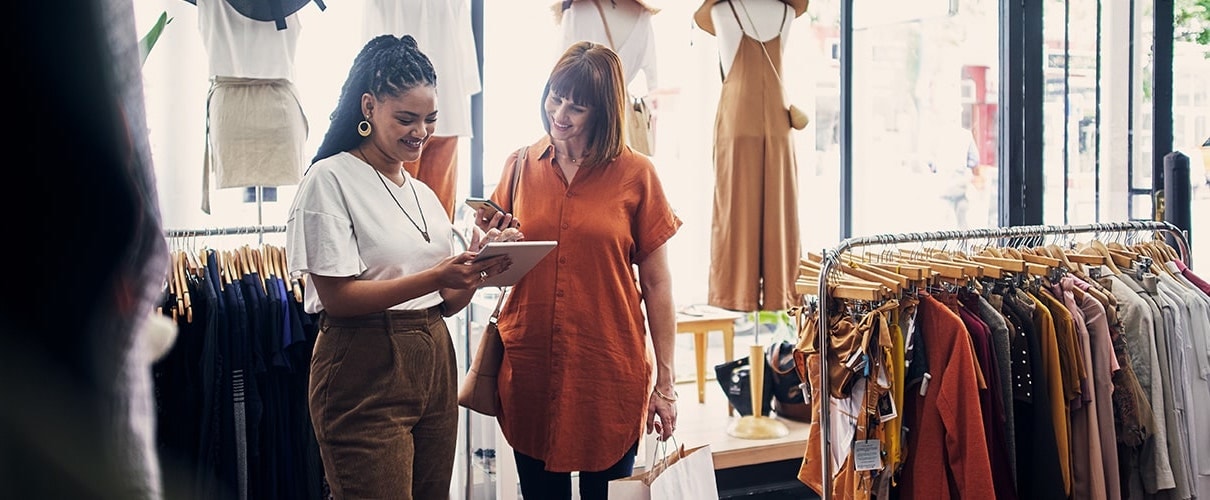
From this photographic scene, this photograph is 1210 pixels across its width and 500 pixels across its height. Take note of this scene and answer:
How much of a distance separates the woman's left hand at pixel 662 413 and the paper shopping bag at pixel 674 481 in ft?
0.19

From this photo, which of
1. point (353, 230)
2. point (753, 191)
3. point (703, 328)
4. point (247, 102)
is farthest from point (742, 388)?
point (353, 230)

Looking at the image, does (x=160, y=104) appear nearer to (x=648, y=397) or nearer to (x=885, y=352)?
(x=648, y=397)

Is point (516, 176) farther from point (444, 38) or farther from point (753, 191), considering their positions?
point (753, 191)

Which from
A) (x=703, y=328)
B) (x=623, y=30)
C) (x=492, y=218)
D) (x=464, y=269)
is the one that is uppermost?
(x=623, y=30)

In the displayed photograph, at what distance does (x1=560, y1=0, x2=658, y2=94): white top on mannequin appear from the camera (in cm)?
341

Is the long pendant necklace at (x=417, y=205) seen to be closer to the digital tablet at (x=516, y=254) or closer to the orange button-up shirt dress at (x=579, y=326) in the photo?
the digital tablet at (x=516, y=254)

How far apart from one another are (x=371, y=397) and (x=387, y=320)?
153mm

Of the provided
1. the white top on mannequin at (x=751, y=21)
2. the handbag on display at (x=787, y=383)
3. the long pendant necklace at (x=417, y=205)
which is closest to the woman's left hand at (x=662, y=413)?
the long pendant necklace at (x=417, y=205)

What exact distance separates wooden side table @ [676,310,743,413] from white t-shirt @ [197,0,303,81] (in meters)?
2.10

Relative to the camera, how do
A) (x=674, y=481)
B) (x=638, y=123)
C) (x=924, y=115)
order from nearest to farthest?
1. (x=674, y=481)
2. (x=638, y=123)
3. (x=924, y=115)

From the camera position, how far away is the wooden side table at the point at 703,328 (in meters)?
4.29

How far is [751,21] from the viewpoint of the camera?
358cm

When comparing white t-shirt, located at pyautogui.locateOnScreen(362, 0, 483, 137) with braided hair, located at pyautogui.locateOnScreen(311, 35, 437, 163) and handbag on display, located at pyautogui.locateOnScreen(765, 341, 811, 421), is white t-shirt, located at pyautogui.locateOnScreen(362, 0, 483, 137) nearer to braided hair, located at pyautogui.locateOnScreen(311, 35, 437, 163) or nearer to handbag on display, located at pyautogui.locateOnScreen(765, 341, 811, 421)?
braided hair, located at pyautogui.locateOnScreen(311, 35, 437, 163)

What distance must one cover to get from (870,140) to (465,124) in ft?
7.43
